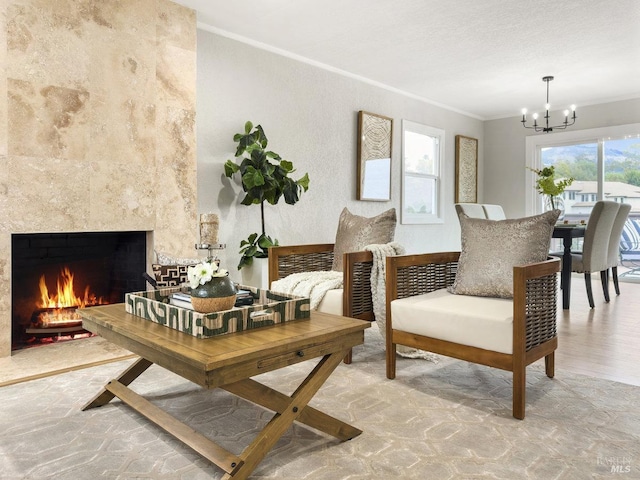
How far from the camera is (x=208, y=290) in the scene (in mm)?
1726

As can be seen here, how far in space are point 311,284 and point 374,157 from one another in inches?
117

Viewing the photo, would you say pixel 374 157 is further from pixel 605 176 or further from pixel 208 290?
pixel 208 290

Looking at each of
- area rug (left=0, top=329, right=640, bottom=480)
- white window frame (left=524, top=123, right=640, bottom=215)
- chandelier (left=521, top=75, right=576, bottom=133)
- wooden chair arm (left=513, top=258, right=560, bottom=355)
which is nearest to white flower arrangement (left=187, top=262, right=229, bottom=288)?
area rug (left=0, top=329, right=640, bottom=480)

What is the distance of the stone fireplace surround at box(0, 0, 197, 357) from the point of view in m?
2.77

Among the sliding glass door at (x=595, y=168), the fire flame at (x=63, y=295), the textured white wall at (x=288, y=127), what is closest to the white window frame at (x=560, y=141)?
the sliding glass door at (x=595, y=168)

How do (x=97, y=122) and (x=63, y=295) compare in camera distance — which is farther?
(x=63, y=295)

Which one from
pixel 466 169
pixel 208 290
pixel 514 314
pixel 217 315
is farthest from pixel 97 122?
pixel 466 169

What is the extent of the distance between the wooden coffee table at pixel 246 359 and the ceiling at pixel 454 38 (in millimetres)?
2660

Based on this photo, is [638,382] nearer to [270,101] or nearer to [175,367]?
[175,367]

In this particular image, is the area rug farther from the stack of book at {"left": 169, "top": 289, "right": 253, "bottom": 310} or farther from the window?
the window

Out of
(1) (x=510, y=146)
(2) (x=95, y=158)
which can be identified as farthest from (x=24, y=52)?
(1) (x=510, y=146)

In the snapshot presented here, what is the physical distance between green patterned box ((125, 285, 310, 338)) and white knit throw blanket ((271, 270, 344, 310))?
0.75m

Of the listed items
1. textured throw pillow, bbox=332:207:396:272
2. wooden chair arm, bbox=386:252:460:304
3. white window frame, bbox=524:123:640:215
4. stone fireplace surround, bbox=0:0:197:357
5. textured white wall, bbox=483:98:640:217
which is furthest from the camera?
textured white wall, bbox=483:98:640:217

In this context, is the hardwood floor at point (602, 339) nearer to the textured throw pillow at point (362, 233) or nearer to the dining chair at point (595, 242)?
the dining chair at point (595, 242)
